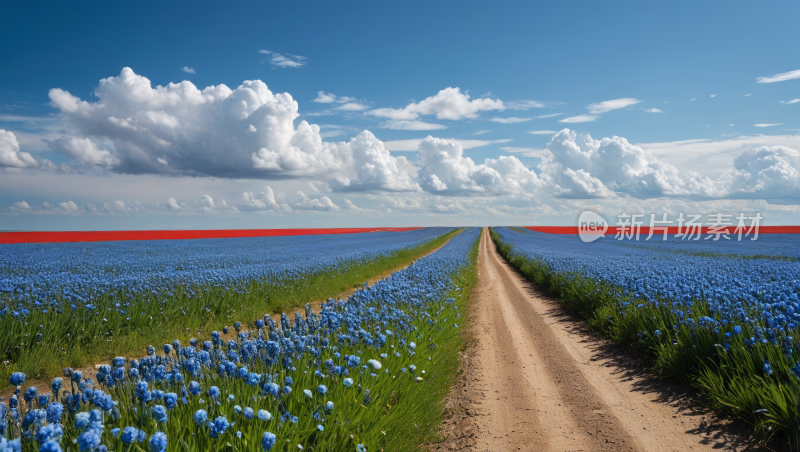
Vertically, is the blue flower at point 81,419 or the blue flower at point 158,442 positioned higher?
the blue flower at point 81,419

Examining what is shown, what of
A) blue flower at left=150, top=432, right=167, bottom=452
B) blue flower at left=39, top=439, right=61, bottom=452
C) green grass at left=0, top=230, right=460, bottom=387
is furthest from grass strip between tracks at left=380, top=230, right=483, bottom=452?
green grass at left=0, top=230, right=460, bottom=387

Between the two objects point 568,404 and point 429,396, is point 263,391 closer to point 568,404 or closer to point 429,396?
point 429,396

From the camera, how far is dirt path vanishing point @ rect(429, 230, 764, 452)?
179 inches

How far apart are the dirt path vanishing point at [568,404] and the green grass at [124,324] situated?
23.5ft

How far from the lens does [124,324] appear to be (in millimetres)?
9109

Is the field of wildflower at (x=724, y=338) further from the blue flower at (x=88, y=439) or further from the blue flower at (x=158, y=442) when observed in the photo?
the blue flower at (x=88, y=439)

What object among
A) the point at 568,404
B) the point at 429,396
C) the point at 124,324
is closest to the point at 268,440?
the point at 429,396

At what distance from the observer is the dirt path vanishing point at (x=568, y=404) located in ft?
14.9

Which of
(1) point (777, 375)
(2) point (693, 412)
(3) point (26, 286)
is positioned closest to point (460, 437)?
(2) point (693, 412)

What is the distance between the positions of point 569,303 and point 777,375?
7922 mm

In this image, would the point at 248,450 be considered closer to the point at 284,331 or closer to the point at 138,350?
the point at 284,331

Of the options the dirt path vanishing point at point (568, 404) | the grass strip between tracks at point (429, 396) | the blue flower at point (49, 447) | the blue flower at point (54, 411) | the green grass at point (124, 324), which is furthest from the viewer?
the green grass at point (124, 324)

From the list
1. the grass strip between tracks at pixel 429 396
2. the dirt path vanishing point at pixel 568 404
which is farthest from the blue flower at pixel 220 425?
the dirt path vanishing point at pixel 568 404

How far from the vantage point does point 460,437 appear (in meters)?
4.75
